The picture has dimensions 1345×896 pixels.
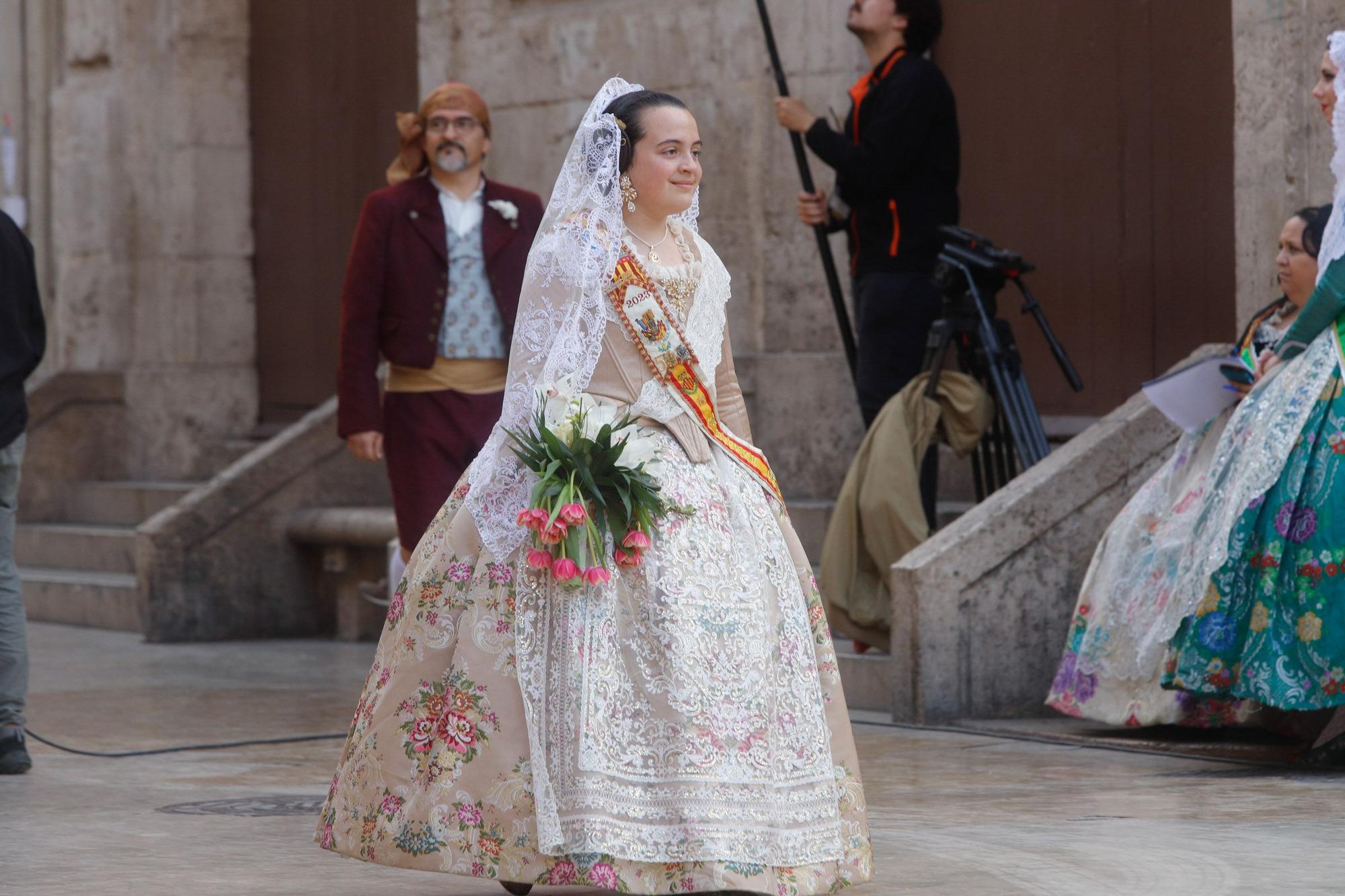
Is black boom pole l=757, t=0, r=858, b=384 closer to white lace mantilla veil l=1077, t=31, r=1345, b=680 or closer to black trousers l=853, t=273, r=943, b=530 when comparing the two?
black trousers l=853, t=273, r=943, b=530

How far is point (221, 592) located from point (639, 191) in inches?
264

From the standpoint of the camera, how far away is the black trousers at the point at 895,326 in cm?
A: 838

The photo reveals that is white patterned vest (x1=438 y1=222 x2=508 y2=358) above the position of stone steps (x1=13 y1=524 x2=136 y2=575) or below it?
above

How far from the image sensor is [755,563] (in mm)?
4805

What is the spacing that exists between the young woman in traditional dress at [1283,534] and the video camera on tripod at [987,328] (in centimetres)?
120

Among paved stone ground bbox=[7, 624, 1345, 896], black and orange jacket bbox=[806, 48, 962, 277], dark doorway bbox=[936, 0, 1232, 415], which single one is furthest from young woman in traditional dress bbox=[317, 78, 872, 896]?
dark doorway bbox=[936, 0, 1232, 415]

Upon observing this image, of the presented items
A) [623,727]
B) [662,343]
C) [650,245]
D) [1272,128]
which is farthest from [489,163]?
[623,727]

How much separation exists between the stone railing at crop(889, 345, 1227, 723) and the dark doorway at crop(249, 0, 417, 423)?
569 cm

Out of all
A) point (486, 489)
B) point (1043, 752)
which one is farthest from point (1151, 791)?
point (486, 489)

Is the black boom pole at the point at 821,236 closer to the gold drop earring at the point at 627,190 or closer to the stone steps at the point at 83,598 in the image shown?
the gold drop earring at the point at 627,190

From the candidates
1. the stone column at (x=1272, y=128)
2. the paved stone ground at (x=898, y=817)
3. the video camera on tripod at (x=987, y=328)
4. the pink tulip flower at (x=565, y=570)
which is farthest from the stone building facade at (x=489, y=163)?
the pink tulip flower at (x=565, y=570)

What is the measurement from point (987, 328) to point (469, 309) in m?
1.87

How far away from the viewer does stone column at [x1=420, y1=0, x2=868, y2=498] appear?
9.73 m

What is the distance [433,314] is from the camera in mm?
7559
